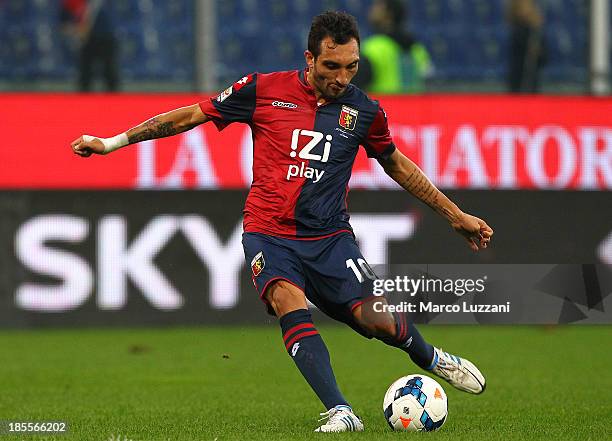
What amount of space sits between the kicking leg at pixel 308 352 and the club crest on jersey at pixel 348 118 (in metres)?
0.82

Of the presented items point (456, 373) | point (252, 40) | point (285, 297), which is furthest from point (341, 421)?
point (252, 40)

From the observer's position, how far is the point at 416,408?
19.7 feet

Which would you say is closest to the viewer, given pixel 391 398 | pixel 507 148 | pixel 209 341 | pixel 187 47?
pixel 391 398

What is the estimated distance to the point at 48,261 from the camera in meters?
11.3

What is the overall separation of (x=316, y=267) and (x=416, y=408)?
0.80 meters

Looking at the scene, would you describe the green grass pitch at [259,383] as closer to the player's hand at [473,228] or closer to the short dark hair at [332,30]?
the player's hand at [473,228]

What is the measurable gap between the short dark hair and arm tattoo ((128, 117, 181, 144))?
81cm

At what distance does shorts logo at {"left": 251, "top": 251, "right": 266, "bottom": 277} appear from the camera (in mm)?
6098

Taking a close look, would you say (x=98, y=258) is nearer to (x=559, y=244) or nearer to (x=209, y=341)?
(x=209, y=341)

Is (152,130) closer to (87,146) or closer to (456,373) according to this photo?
(87,146)

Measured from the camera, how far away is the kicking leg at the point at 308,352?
19.1ft

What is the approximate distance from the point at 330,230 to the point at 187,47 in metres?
7.55

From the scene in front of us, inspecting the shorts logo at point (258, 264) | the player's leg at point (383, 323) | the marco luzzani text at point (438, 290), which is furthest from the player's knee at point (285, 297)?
the marco luzzani text at point (438, 290)

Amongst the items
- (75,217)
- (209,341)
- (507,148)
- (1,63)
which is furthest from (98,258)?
(507,148)
